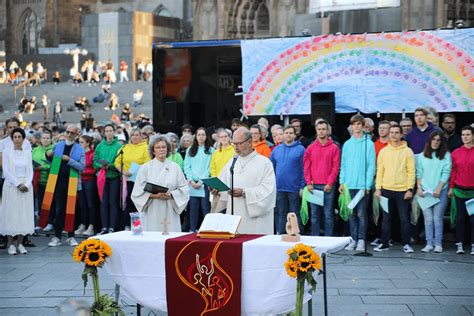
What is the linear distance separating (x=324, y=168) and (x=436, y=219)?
72.0 inches

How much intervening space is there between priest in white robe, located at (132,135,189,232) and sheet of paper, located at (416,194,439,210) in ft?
14.0

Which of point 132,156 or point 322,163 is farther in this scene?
point 132,156

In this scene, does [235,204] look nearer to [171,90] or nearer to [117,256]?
[117,256]

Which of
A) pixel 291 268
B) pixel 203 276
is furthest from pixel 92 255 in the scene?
pixel 291 268

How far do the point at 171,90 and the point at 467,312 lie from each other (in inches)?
390

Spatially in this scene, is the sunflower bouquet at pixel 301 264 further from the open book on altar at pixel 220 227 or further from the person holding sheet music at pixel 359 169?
the person holding sheet music at pixel 359 169

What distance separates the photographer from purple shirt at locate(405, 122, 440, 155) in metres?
13.5

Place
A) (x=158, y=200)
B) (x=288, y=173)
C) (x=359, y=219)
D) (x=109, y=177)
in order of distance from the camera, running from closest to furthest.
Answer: (x=158, y=200)
(x=359, y=219)
(x=288, y=173)
(x=109, y=177)

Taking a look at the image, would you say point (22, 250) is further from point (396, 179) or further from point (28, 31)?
point (28, 31)

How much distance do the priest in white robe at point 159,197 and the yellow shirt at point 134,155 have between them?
4.13m

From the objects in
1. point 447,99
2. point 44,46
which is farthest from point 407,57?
point 44,46

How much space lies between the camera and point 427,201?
12.9 m

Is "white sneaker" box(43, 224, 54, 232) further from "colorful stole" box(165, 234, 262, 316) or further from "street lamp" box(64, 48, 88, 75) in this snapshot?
"street lamp" box(64, 48, 88, 75)

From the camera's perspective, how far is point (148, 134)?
15031 mm
